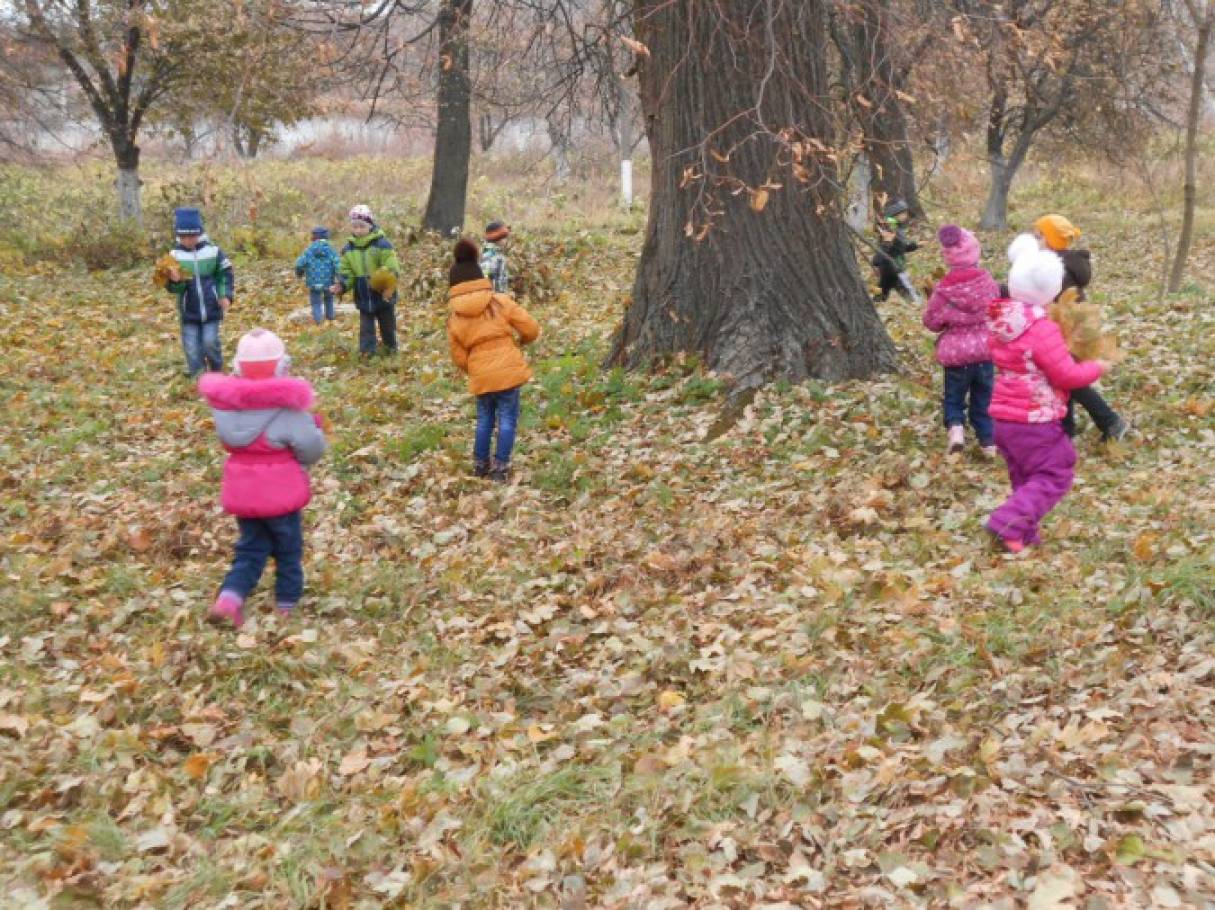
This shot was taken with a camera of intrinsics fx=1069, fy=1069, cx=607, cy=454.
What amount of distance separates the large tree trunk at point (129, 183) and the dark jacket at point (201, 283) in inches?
431

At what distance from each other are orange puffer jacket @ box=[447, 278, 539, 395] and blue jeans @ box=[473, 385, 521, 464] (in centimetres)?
9

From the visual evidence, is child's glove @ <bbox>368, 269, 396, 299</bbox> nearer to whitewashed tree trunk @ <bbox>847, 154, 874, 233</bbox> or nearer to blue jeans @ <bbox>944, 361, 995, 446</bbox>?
blue jeans @ <bbox>944, 361, 995, 446</bbox>

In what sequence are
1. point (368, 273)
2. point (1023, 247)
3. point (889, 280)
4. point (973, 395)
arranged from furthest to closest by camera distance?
1. point (889, 280)
2. point (368, 273)
3. point (973, 395)
4. point (1023, 247)

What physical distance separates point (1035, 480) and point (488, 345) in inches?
151

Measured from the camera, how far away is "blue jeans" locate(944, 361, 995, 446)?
7109mm

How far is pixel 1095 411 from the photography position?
22.8 feet

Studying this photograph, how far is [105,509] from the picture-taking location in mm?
7672

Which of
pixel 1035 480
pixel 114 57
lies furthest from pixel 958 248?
pixel 114 57

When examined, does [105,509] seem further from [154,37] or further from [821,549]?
[821,549]

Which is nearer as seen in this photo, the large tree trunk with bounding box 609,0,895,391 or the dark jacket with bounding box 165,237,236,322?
the large tree trunk with bounding box 609,0,895,391

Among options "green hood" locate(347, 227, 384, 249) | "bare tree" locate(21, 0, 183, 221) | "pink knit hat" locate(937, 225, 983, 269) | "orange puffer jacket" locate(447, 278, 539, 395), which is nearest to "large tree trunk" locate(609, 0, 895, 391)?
"pink knit hat" locate(937, 225, 983, 269)

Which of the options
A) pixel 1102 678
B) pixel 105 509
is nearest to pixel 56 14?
pixel 105 509

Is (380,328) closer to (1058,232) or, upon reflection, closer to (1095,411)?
(1058,232)

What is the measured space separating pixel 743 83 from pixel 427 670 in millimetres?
5309
